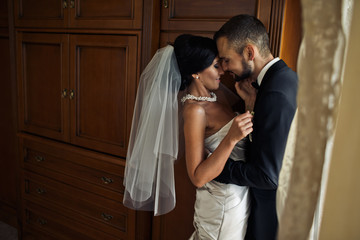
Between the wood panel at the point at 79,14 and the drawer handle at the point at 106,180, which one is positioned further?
the drawer handle at the point at 106,180

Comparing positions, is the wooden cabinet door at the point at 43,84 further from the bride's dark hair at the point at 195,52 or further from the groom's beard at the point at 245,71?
the groom's beard at the point at 245,71

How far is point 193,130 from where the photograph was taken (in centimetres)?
127

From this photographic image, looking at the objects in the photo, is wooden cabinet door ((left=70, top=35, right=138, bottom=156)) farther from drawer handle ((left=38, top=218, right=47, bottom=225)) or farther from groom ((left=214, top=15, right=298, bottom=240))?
drawer handle ((left=38, top=218, right=47, bottom=225))

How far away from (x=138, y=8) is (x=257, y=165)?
1042mm

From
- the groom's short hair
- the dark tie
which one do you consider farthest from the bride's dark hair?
the dark tie

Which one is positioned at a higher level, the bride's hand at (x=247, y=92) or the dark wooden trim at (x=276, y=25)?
the dark wooden trim at (x=276, y=25)

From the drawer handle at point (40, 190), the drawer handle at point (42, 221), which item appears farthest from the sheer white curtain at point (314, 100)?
the drawer handle at point (42, 221)

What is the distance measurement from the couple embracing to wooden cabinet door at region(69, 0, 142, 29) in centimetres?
37

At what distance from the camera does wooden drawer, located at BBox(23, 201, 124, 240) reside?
78.5 inches

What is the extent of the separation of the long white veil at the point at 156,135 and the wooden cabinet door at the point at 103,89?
217 mm

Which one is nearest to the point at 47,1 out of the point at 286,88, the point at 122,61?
the point at 122,61

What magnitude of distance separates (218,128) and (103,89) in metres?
0.81

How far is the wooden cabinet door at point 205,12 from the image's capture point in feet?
4.33

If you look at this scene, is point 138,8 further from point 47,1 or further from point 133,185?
point 133,185
